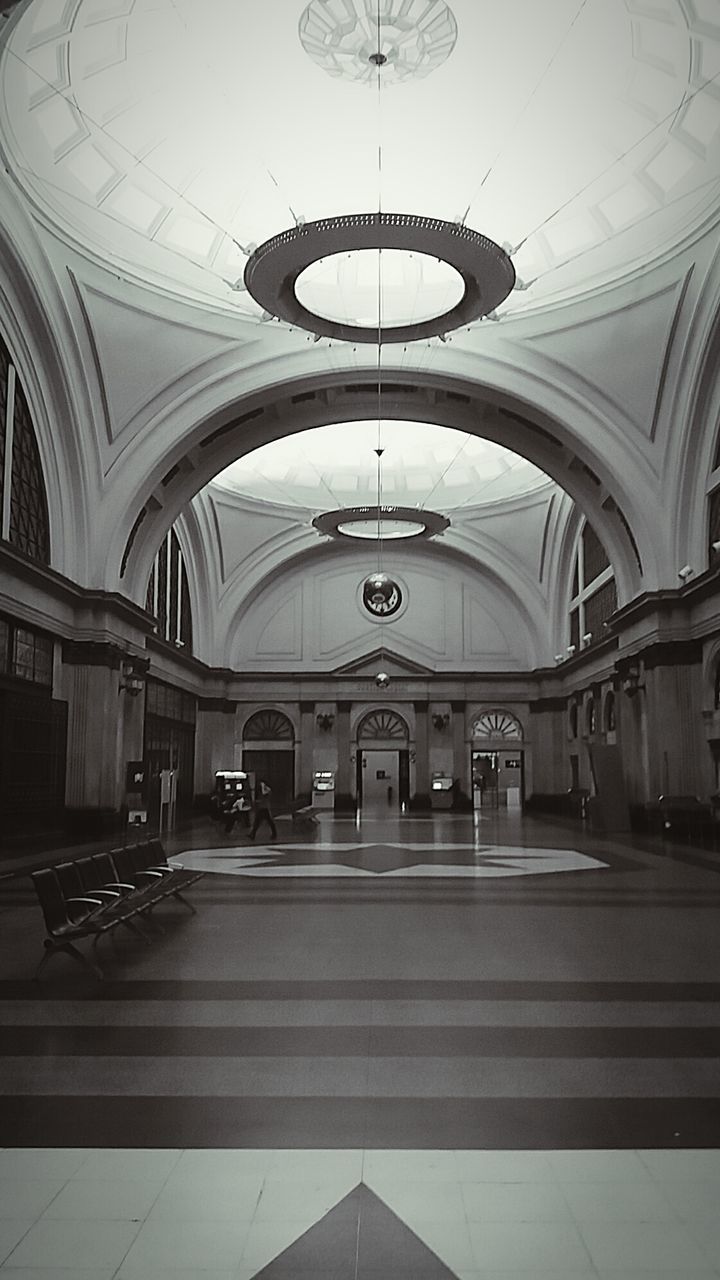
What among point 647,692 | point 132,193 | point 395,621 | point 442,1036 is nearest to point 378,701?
point 395,621

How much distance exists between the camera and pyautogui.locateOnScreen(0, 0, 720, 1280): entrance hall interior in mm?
3311

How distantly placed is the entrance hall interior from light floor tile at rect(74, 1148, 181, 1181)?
0.01 metres

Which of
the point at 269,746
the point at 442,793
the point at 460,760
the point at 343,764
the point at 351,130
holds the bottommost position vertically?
the point at 442,793

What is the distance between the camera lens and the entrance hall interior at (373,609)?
3.31 meters

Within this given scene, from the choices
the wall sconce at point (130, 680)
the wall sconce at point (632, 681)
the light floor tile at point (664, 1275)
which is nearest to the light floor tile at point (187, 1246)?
the light floor tile at point (664, 1275)

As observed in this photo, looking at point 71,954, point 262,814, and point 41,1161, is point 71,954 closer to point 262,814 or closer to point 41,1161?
point 41,1161

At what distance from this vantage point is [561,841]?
17750mm

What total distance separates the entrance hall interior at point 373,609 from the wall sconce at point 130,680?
265 mm

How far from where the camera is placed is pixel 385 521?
81.0 ft

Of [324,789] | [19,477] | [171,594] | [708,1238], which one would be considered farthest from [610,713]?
[708,1238]

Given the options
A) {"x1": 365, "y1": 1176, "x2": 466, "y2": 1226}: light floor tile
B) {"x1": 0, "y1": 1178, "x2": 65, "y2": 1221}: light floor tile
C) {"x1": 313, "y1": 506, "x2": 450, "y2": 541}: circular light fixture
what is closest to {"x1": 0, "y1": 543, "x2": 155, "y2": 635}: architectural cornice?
{"x1": 313, "y1": 506, "x2": 450, "y2": 541}: circular light fixture

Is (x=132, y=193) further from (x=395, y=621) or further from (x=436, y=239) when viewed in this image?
(x=395, y=621)

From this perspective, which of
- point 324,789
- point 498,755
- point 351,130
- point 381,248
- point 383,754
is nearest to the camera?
point 381,248

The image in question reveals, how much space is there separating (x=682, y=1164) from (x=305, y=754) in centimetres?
2932
